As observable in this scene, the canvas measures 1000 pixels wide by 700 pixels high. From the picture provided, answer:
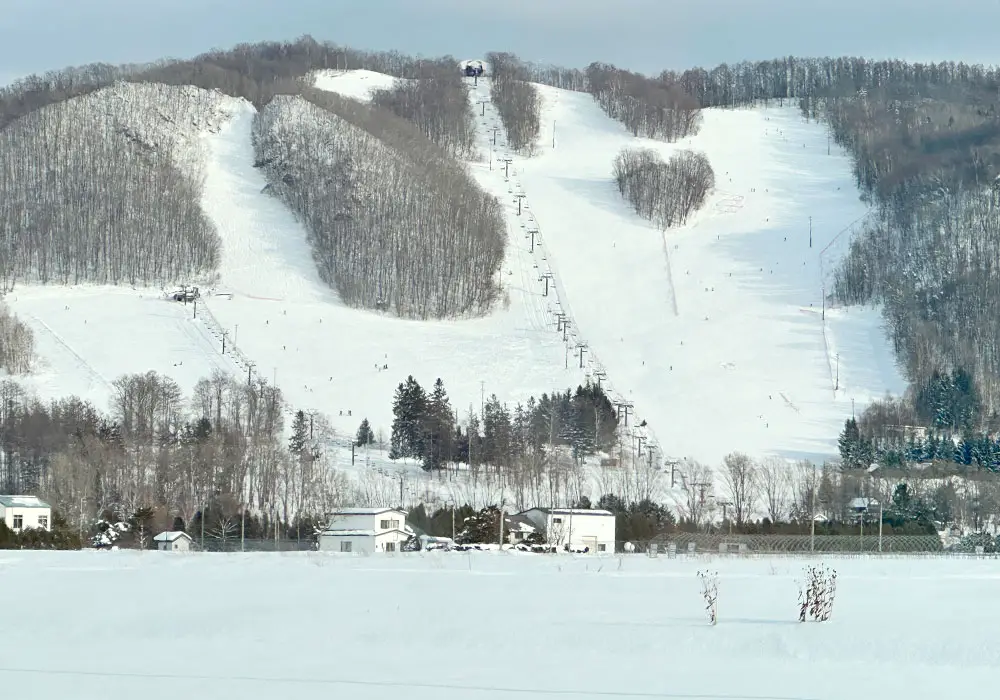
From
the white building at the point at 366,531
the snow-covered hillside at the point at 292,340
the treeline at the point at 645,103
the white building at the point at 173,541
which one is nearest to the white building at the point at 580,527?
the white building at the point at 366,531

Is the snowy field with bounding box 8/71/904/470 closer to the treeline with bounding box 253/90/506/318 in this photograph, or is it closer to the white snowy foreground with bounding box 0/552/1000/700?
the treeline with bounding box 253/90/506/318

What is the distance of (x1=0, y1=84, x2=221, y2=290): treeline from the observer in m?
100

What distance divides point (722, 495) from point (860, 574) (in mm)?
34647

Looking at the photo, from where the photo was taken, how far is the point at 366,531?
4588 cm

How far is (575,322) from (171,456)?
3809 centimetres

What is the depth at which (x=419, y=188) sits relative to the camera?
367 feet

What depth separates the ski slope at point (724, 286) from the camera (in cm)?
7631

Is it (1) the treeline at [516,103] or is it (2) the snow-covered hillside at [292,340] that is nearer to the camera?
(2) the snow-covered hillside at [292,340]

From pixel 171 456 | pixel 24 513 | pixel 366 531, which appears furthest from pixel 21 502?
pixel 366 531

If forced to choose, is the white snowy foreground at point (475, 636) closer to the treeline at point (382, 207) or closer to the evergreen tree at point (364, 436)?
the evergreen tree at point (364, 436)

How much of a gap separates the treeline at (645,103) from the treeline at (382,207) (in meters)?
22.1

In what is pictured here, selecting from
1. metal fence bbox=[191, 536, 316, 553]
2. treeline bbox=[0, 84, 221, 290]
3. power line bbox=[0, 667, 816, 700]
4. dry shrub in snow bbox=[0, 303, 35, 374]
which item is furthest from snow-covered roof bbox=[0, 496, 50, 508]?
treeline bbox=[0, 84, 221, 290]

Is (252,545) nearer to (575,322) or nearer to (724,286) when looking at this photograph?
(575,322)

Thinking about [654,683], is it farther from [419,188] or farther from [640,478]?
[419,188]
